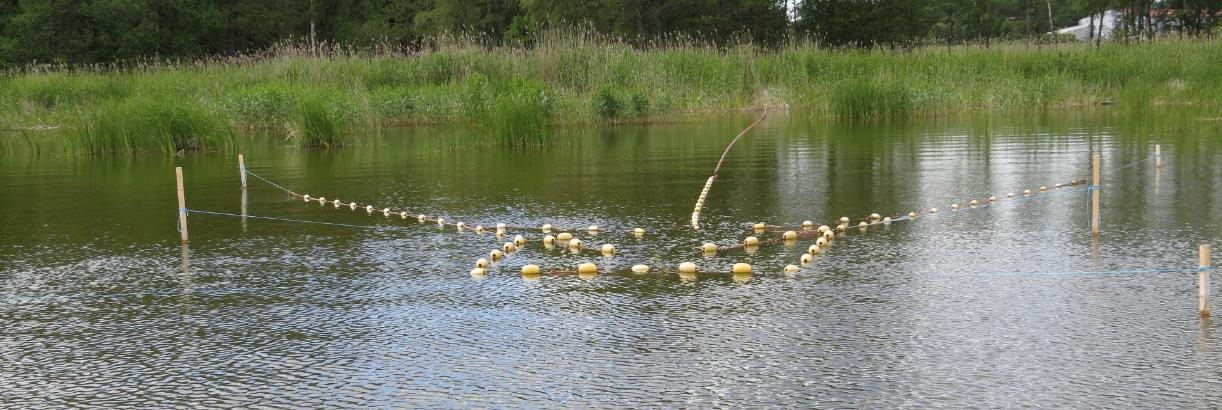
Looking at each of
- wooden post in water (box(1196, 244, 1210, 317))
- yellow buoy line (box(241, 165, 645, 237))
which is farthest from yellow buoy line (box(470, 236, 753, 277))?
wooden post in water (box(1196, 244, 1210, 317))

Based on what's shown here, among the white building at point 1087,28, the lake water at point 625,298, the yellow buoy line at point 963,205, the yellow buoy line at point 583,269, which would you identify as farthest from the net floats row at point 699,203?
the white building at point 1087,28

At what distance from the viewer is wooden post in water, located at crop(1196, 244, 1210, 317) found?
660cm

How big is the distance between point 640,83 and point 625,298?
75.6ft

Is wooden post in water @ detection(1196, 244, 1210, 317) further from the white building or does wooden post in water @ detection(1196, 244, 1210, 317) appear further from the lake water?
the white building

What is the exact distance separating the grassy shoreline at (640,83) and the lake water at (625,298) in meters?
11.7

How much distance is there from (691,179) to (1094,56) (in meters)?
22.0

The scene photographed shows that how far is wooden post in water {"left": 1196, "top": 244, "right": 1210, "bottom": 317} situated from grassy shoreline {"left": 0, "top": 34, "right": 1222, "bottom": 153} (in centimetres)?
1889

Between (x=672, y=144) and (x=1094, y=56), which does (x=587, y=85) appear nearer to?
(x=672, y=144)

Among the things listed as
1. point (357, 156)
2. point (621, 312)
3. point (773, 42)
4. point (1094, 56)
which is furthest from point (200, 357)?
point (773, 42)

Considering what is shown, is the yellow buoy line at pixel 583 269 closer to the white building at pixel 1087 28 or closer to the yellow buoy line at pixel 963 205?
the yellow buoy line at pixel 963 205

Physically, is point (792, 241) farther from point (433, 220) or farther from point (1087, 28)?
point (1087, 28)

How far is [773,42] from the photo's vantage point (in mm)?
59438

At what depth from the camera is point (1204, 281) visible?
6691mm

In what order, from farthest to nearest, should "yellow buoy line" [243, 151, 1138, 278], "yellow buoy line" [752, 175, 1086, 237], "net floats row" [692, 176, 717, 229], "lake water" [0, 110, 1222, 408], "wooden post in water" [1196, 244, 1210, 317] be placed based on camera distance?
"net floats row" [692, 176, 717, 229] → "yellow buoy line" [752, 175, 1086, 237] → "yellow buoy line" [243, 151, 1138, 278] → "wooden post in water" [1196, 244, 1210, 317] → "lake water" [0, 110, 1222, 408]
